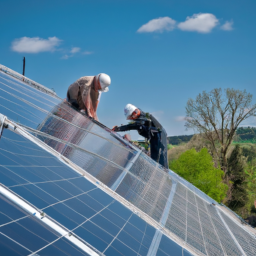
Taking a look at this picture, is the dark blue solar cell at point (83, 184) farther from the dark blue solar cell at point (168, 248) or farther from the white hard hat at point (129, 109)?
the white hard hat at point (129, 109)

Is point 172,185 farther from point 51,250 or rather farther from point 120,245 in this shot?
point 51,250

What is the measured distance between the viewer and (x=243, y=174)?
43531 mm

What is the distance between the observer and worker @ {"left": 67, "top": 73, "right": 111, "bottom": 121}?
7.90 metres

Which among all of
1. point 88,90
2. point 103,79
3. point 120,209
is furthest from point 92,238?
point 88,90

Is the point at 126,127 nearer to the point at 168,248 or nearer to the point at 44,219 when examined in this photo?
the point at 168,248

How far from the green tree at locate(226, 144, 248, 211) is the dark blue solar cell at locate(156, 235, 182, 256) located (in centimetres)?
4033

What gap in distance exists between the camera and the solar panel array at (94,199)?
242 cm

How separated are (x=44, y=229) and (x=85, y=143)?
3942 mm

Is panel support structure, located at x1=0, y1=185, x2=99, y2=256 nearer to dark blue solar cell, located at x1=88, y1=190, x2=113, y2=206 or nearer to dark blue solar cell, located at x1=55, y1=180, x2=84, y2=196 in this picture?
dark blue solar cell, located at x1=55, y1=180, x2=84, y2=196

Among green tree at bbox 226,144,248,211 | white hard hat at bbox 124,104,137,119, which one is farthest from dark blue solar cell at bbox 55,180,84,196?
green tree at bbox 226,144,248,211

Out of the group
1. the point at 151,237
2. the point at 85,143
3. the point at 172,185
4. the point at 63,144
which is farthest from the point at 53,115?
the point at 151,237

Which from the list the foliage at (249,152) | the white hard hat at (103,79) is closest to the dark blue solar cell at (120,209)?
the white hard hat at (103,79)

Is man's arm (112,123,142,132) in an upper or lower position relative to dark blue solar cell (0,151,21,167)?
upper

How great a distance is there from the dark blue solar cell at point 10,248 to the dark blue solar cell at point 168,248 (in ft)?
4.40
